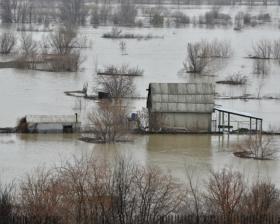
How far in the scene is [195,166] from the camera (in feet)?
51.4

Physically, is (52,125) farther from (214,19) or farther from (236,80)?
A: (214,19)

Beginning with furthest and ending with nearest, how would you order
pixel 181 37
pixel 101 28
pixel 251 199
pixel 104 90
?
pixel 101 28 < pixel 181 37 < pixel 104 90 < pixel 251 199

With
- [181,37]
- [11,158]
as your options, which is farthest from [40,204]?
[181,37]

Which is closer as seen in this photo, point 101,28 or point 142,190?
point 142,190

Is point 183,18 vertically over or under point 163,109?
over

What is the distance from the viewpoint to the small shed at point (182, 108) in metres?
19.5

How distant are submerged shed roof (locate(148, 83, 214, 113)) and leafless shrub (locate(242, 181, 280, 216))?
325 inches

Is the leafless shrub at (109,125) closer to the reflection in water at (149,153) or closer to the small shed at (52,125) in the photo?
the reflection in water at (149,153)

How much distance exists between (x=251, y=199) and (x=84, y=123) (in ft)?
31.1

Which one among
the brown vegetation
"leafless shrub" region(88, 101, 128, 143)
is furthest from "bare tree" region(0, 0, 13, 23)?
the brown vegetation

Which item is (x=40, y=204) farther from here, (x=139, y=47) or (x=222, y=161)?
(x=139, y=47)

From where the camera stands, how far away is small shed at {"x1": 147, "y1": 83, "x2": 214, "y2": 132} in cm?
1945

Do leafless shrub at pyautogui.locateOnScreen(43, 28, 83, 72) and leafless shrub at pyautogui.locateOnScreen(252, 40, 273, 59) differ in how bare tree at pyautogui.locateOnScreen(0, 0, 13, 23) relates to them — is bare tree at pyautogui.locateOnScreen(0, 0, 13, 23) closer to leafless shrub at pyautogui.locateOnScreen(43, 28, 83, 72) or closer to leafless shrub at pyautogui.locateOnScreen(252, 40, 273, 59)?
leafless shrub at pyautogui.locateOnScreen(43, 28, 83, 72)

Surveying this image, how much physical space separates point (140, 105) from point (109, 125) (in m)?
5.48
